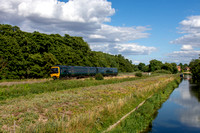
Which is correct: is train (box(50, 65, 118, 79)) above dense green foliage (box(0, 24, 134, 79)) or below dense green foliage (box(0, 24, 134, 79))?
below

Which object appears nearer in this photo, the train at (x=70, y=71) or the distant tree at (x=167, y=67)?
the train at (x=70, y=71)

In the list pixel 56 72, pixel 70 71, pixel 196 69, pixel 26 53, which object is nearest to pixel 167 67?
pixel 196 69

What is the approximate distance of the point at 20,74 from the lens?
45344 mm

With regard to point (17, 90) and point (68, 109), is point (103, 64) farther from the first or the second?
point (68, 109)

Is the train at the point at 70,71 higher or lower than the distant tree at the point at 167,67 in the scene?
lower

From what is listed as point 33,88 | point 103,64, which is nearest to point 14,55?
point 33,88

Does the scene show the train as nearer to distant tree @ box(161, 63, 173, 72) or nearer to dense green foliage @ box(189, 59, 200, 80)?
dense green foliage @ box(189, 59, 200, 80)

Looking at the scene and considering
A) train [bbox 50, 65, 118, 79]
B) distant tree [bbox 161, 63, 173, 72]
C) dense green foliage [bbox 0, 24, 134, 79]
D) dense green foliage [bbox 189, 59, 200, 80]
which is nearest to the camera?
train [bbox 50, 65, 118, 79]

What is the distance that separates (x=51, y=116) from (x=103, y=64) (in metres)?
74.5

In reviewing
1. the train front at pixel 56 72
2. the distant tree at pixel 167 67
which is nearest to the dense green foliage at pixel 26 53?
the train front at pixel 56 72

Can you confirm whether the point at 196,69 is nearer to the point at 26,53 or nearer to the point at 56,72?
the point at 56,72

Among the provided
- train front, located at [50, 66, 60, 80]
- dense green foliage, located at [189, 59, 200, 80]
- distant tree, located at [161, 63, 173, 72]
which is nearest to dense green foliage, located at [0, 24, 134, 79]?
train front, located at [50, 66, 60, 80]

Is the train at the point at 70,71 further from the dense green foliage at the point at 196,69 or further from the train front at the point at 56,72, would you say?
the dense green foliage at the point at 196,69

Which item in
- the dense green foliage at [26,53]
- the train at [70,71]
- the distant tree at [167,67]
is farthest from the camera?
the distant tree at [167,67]
